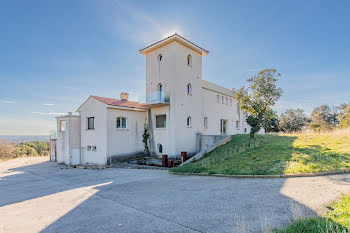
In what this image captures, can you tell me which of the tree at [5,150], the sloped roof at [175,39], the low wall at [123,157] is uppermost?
the sloped roof at [175,39]

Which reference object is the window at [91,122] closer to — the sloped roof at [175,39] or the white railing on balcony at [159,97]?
the white railing on balcony at [159,97]

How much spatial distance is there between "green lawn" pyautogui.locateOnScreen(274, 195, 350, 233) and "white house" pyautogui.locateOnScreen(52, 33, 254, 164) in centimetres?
1238

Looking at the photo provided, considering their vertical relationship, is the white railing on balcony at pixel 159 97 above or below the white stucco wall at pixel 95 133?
above

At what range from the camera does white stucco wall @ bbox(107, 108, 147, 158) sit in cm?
1590

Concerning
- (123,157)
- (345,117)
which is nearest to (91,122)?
(123,157)

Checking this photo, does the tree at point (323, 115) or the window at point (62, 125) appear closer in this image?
the window at point (62, 125)

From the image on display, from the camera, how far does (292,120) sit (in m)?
40.9

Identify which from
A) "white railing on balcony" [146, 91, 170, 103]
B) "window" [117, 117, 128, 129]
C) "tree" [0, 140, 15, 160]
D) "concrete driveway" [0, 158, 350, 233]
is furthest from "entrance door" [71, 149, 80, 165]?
"tree" [0, 140, 15, 160]

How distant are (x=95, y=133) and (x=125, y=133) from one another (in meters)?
2.66

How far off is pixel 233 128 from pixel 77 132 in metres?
17.7

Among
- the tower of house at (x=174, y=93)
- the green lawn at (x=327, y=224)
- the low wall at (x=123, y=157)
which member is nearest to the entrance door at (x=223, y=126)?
the tower of house at (x=174, y=93)

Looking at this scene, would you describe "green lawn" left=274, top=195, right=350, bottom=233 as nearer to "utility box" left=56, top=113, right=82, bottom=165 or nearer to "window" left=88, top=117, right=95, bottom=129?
"window" left=88, top=117, right=95, bottom=129

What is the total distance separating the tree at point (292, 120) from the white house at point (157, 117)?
1098 inches

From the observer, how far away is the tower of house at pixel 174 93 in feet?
51.7
